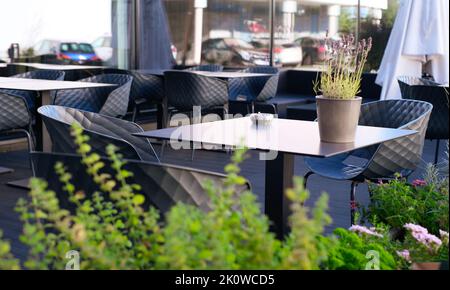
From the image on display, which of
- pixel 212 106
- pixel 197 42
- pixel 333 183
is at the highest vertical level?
pixel 197 42

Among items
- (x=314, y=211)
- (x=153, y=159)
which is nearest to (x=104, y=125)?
(x=153, y=159)

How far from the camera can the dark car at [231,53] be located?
397 inches

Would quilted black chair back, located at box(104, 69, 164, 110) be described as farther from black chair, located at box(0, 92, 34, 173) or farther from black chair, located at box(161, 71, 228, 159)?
black chair, located at box(0, 92, 34, 173)

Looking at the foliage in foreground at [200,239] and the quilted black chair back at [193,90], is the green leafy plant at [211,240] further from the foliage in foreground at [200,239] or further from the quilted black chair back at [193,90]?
the quilted black chair back at [193,90]

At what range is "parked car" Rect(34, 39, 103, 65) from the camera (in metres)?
7.81

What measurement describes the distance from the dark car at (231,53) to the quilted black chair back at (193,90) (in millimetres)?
2681

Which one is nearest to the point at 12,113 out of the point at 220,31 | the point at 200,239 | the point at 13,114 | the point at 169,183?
the point at 13,114

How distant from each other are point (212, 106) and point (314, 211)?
6128 millimetres

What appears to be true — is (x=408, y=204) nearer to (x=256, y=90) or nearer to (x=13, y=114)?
(x=13, y=114)

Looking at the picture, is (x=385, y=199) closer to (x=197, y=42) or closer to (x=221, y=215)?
(x=221, y=215)

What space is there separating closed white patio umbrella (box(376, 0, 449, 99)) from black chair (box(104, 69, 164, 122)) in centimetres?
264

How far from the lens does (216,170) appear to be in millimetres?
6566

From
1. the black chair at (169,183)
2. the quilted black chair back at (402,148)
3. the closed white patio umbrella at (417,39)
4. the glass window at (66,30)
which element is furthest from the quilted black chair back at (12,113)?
the closed white patio umbrella at (417,39)

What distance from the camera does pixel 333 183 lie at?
602 cm
